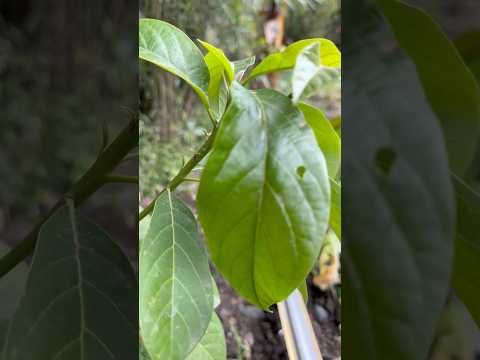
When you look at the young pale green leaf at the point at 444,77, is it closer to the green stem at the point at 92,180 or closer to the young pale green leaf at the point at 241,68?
the young pale green leaf at the point at 241,68

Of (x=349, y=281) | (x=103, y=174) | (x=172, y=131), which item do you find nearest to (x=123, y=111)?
(x=103, y=174)

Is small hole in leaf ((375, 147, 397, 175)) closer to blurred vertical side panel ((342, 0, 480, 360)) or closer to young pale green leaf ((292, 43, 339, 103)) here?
blurred vertical side panel ((342, 0, 480, 360))

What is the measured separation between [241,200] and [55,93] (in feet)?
0.58

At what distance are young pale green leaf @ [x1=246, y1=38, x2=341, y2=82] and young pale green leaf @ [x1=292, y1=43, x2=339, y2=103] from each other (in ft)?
0.18

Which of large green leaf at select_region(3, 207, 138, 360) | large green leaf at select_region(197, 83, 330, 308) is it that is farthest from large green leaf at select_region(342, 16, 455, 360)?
large green leaf at select_region(3, 207, 138, 360)

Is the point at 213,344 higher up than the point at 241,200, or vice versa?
the point at 241,200

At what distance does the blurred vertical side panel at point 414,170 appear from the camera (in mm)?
413

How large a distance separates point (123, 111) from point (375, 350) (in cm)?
32

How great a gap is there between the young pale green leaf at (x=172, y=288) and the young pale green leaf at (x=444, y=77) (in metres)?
0.24

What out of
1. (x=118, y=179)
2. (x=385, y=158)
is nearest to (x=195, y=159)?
(x=118, y=179)

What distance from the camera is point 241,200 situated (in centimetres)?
34

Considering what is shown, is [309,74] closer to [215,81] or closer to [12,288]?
[215,81]

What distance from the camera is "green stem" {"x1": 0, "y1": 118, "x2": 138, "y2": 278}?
382 mm

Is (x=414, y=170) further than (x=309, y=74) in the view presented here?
Yes
